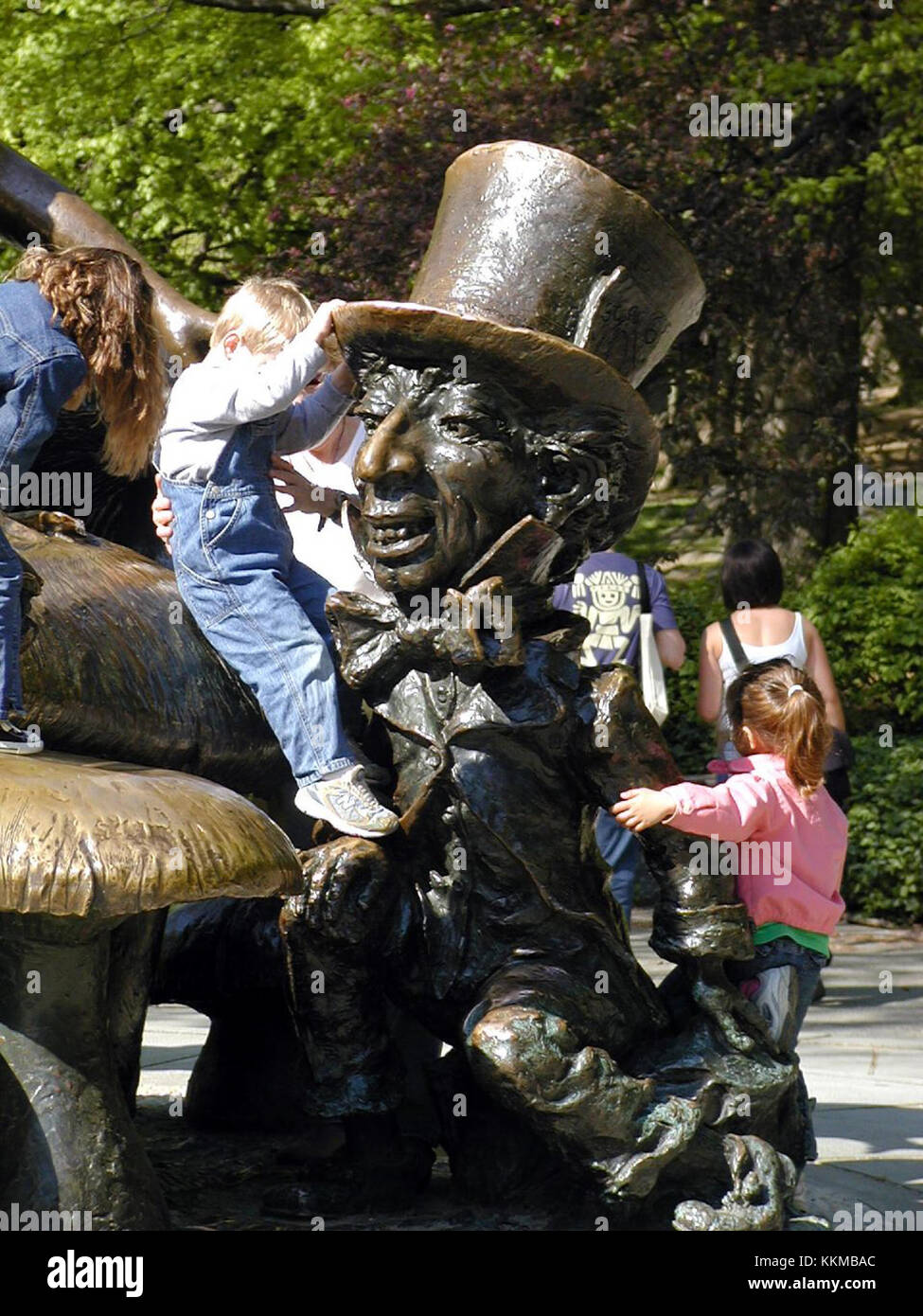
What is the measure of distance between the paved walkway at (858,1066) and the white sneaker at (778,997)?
440 millimetres

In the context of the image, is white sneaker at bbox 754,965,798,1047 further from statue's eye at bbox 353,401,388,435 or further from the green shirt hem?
statue's eye at bbox 353,401,388,435

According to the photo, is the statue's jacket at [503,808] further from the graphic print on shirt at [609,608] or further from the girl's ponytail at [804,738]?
the graphic print on shirt at [609,608]

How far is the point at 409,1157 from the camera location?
4.20 metres

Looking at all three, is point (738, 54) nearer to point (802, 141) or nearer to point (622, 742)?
point (802, 141)

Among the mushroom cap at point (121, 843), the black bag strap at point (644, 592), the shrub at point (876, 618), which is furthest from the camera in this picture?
the shrub at point (876, 618)

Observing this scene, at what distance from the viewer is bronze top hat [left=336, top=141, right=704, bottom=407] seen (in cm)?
389

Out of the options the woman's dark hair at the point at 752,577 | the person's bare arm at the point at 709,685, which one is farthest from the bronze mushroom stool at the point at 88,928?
the woman's dark hair at the point at 752,577

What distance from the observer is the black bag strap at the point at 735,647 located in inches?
269

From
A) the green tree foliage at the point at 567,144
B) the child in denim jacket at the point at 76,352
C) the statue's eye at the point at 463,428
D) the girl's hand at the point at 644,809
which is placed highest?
the green tree foliage at the point at 567,144

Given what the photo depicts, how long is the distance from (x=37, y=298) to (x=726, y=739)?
2569 mm

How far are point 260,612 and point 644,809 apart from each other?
3.06 feet

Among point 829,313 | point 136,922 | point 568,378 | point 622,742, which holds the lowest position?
point 136,922
